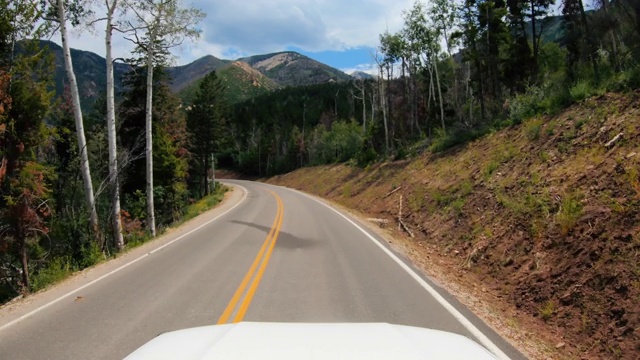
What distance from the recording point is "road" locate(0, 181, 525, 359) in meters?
5.30

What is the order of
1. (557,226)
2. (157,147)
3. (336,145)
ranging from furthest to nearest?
(336,145) < (157,147) < (557,226)

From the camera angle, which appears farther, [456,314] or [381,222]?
[381,222]

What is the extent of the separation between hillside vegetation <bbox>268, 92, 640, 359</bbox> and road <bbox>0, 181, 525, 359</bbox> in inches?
57.3

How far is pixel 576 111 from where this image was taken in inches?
529

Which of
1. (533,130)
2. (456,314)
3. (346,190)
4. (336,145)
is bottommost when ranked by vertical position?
(456,314)

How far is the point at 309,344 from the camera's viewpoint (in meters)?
2.55

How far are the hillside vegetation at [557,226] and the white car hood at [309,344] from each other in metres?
3.59

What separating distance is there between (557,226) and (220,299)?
6800 mm

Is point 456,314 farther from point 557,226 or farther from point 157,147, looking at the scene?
point 157,147

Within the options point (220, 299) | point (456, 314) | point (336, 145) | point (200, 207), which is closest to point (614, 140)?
point (456, 314)

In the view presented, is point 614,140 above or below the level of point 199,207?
above

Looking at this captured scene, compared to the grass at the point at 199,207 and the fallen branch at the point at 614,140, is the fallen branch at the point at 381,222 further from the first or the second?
the grass at the point at 199,207

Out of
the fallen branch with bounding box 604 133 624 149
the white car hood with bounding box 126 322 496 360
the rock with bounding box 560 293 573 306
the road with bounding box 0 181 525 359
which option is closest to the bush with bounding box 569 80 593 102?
the fallen branch with bounding box 604 133 624 149

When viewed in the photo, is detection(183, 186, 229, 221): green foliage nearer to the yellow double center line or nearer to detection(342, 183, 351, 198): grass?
detection(342, 183, 351, 198): grass
